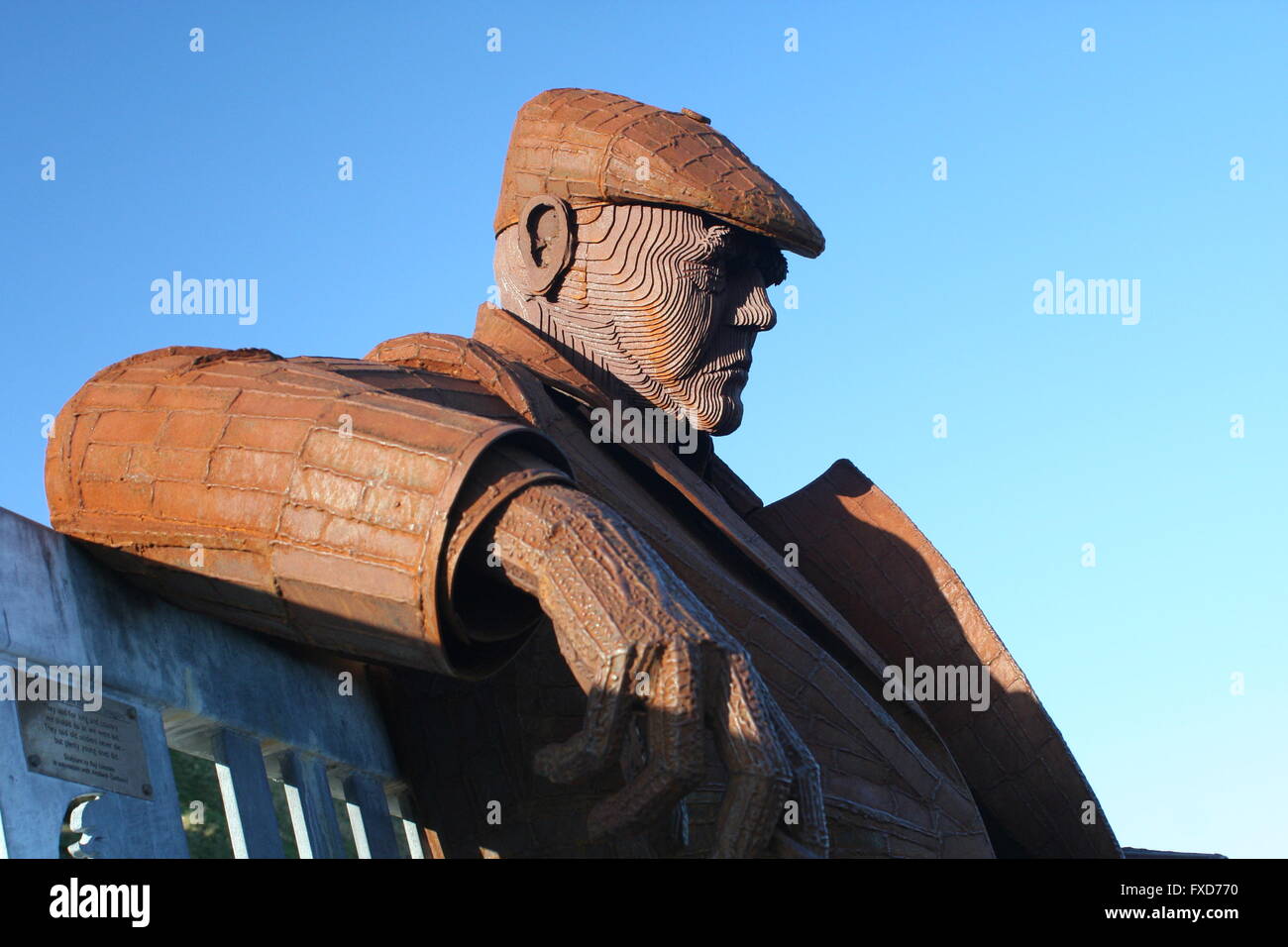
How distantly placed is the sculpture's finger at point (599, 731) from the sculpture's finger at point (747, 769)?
0.27 meters

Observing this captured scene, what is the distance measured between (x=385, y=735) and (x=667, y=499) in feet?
4.30

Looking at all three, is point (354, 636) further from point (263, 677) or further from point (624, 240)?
point (624, 240)

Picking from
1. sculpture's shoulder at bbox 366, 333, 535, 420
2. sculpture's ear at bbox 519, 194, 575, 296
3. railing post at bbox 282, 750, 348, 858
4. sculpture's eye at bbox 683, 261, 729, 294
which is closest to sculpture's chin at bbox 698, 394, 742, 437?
sculpture's eye at bbox 683, 261, 729, 294

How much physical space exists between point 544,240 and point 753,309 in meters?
0.83

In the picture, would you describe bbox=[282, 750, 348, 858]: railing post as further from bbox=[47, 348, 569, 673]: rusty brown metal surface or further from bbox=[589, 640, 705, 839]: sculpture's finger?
bbox=[589, 640, 705, 839]: sculpture's finger

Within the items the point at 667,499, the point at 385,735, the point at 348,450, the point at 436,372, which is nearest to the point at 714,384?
the point at 667,499

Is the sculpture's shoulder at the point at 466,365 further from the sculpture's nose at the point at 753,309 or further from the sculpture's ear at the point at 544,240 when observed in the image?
the sculpture's nose at the point at 753,309

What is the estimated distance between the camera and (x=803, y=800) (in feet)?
14.7

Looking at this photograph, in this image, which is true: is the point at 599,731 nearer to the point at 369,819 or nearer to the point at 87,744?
the point at 87,744

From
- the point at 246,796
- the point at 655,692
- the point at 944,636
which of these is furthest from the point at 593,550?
the point at 944,636

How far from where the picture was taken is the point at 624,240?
662 centimetres

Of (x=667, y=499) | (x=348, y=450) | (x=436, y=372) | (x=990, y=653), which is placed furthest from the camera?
(x=990, y=653)

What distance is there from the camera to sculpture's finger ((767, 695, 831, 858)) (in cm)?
445

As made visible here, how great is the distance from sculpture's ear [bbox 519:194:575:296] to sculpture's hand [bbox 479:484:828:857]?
231cm
